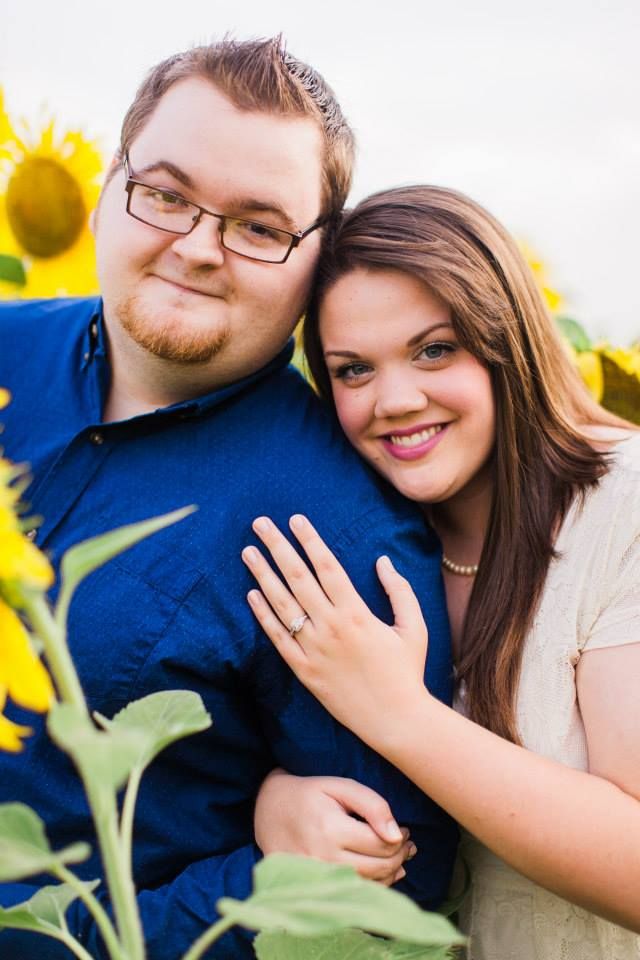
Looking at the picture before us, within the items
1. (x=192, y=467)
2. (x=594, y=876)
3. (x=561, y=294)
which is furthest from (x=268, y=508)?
(x=561, y=294)

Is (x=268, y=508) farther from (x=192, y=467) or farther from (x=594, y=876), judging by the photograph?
(x=594, y=876)

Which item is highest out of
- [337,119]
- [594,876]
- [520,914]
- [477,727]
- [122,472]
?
[337,119]

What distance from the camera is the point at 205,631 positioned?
1330mm

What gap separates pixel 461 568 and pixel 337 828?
542 mm

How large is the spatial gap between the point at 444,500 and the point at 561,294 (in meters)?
0.72

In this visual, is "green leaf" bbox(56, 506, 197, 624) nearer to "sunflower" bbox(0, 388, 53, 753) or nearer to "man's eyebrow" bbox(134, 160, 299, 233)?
"sunflower" bbox(0, 388, 53, 753)

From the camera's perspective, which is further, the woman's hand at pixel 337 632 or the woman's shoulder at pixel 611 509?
the woman's shoulder at pixel 611 509

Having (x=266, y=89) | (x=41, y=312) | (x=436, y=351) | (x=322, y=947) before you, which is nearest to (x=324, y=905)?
(x=322, y=947)

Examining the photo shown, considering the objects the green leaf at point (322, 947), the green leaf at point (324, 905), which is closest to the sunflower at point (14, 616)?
the green leaf at point (324, 905)

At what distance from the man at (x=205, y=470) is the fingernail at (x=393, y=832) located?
0.08m

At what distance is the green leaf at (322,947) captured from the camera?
0.65m

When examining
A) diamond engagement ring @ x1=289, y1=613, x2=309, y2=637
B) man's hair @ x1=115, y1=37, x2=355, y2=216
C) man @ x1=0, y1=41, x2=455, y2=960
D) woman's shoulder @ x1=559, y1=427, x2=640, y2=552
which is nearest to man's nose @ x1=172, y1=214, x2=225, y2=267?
man @ x1=0, y1=41, x2=455, y2=960

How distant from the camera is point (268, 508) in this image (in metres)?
1.40

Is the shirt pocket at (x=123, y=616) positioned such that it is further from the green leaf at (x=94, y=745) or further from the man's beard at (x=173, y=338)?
the green leaf at (x=94, y=745)
